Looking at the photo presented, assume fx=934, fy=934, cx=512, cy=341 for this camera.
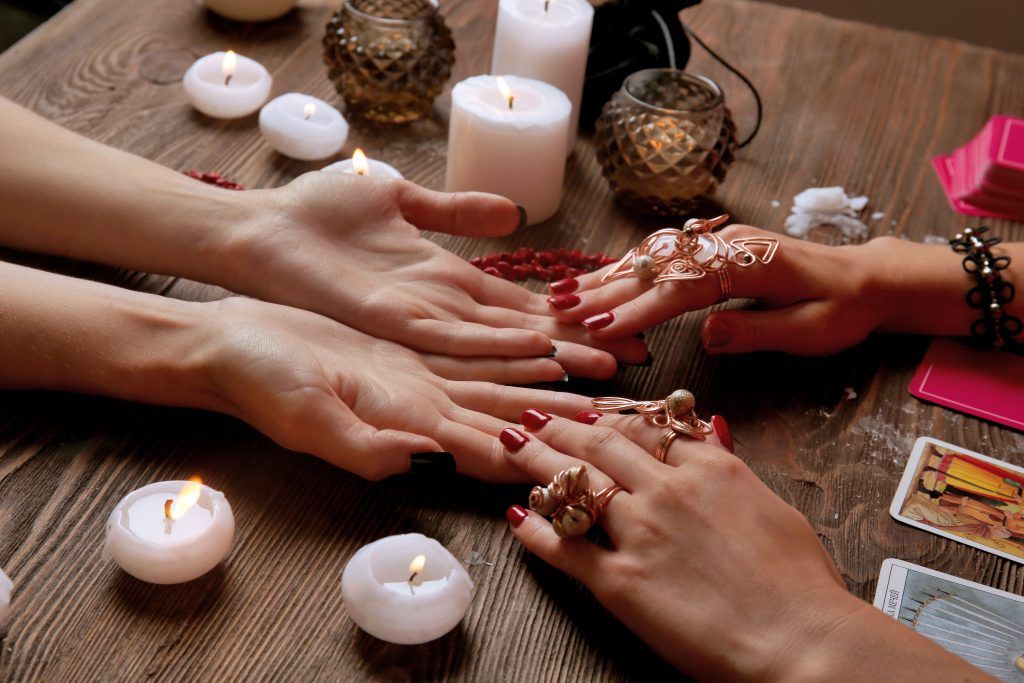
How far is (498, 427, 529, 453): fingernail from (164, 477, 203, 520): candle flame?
0.90 feet

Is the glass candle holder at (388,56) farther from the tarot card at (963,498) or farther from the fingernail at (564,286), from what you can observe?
the tarot card at (963,498)

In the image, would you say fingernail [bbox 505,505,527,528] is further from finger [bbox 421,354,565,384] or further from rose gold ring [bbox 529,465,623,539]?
finger [bbox 421,354,565,384]

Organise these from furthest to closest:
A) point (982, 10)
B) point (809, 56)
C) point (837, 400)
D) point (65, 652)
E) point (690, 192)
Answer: point (982, 10) → point (809, 56) → point (690, 192) → point (837, 400) → point (65, 652)

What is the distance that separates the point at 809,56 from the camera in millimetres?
1713

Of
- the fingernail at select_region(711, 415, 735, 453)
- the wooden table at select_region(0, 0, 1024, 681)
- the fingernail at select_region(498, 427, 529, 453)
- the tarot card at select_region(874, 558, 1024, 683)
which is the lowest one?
the wooden table at select_region(0, 0, 1024, 681)

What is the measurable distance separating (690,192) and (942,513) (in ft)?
1.76

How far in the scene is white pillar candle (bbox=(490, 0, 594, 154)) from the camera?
51.4 inches

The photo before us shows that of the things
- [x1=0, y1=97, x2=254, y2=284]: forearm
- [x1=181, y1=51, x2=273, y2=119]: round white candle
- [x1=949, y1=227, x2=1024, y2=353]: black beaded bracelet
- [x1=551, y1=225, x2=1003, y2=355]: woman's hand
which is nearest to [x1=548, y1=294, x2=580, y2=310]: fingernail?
[x1=551, y1=225, x2=1003, y2=355]: woman's hand

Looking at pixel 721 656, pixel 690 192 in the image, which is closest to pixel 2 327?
pixel 721 656

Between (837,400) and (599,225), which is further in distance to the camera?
(599,225)

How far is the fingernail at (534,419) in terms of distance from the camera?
898 mm

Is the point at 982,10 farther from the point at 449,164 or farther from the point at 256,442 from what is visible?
the point at 256,442

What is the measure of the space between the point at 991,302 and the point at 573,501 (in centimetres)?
64

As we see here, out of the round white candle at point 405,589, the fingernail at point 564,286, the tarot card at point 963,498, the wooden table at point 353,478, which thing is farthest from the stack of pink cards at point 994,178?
the round white candle at point 405,589
